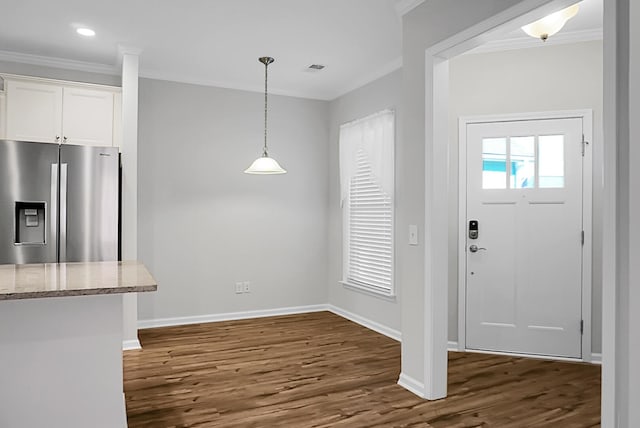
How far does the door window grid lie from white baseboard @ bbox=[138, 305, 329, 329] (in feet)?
9.07

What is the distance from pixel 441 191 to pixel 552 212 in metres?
1.54

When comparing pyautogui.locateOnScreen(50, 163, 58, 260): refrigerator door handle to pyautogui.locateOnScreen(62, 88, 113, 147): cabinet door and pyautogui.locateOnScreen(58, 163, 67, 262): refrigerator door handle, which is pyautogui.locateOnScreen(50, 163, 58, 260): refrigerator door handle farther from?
pyautogui.locateOnScreen(62, 88, 113, 147): cabinet door

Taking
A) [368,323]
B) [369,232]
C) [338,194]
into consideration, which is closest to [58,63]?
[338,194]

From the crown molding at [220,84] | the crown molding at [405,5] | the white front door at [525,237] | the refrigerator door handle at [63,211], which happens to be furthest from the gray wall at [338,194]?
the refrigerator door handle at [63,211]

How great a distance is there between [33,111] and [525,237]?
4545 mm

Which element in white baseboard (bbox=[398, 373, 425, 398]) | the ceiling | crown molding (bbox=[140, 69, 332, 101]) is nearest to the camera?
white baseboard (bbox=[398, 373, 425, 398])

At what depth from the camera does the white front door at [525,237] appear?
3.91 meters

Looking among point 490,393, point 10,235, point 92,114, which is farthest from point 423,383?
point 92,114

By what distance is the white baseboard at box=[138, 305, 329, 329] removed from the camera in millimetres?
4976

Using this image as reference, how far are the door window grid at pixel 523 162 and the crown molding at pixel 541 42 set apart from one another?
2.57 feet

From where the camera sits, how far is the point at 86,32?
3.84 m

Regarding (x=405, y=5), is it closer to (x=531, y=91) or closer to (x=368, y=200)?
(x=531, y=91)

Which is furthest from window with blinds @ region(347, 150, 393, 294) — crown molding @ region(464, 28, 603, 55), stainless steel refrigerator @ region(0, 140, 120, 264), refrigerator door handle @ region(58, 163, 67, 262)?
refrigerator door handle @ region(58, 163, 67, 262)

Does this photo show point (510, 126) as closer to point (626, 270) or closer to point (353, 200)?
point (353, 200)
